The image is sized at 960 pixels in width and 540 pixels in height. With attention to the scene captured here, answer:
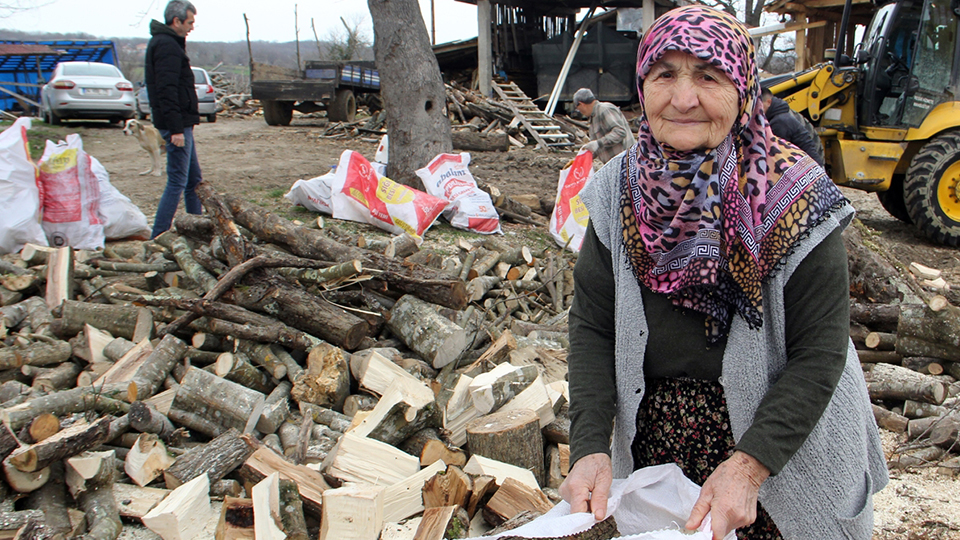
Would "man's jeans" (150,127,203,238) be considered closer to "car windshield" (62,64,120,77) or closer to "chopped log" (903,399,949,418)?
"chopped log" (903,399,949,418)

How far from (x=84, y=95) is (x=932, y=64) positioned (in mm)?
16273

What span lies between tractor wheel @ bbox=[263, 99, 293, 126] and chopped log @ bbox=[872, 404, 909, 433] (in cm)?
1641

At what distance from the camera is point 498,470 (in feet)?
8.83

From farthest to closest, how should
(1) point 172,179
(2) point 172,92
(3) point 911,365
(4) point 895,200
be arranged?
(4) point 895,200, (1) point 172,179, (2) point 172,92, (3) point 911,365

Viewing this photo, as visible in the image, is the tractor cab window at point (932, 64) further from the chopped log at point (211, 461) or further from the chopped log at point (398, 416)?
the chopped log at point (211, 461)

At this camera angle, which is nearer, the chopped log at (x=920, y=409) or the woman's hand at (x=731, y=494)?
the woman's hand at (x=731, y=494)

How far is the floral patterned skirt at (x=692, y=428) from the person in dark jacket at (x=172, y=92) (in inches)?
203

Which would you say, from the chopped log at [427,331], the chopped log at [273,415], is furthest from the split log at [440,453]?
the chopped log at [427,331]

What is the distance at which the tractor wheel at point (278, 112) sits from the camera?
17.2m

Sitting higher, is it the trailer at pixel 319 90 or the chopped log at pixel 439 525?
the trailer at pixel 319 90

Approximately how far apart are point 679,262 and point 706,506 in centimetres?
50

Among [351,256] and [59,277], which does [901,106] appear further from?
[59,277]

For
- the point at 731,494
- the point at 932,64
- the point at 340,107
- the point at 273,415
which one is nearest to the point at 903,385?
the point at 731,494

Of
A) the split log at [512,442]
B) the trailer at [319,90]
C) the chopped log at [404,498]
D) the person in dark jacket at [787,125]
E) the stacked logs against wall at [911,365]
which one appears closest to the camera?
the chopped log at [404,498]
